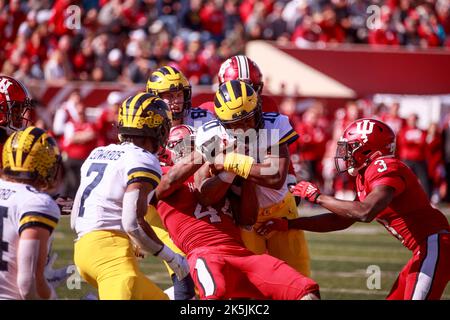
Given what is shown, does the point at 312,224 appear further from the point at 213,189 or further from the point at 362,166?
the point at 213,189

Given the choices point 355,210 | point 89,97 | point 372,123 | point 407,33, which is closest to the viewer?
point 355,210

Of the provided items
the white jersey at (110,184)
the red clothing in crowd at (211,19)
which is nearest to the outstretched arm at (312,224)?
the white jersey at (110,184)

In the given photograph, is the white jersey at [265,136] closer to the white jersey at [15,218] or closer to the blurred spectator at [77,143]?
the white jersey at [15,218]

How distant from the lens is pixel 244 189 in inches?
231

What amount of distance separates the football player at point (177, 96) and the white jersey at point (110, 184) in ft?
5.17

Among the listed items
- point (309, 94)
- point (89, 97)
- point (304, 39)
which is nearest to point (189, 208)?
point (89, 97)

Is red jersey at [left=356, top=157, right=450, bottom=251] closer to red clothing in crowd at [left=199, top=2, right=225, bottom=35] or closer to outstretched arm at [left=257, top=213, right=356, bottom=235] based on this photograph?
outstretched arm at [left=257, top=213, right=356, bottom=235]

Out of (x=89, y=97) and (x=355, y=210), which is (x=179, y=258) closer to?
(x=355, y=210)

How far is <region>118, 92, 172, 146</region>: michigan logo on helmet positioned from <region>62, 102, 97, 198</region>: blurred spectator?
29.1 ft

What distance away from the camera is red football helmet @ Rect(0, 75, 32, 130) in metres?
6.84

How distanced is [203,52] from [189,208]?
43.2 feet

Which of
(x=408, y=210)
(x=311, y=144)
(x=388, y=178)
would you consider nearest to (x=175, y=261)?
(x=388, y=178)

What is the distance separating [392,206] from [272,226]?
0.83 meters

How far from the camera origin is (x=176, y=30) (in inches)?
786
